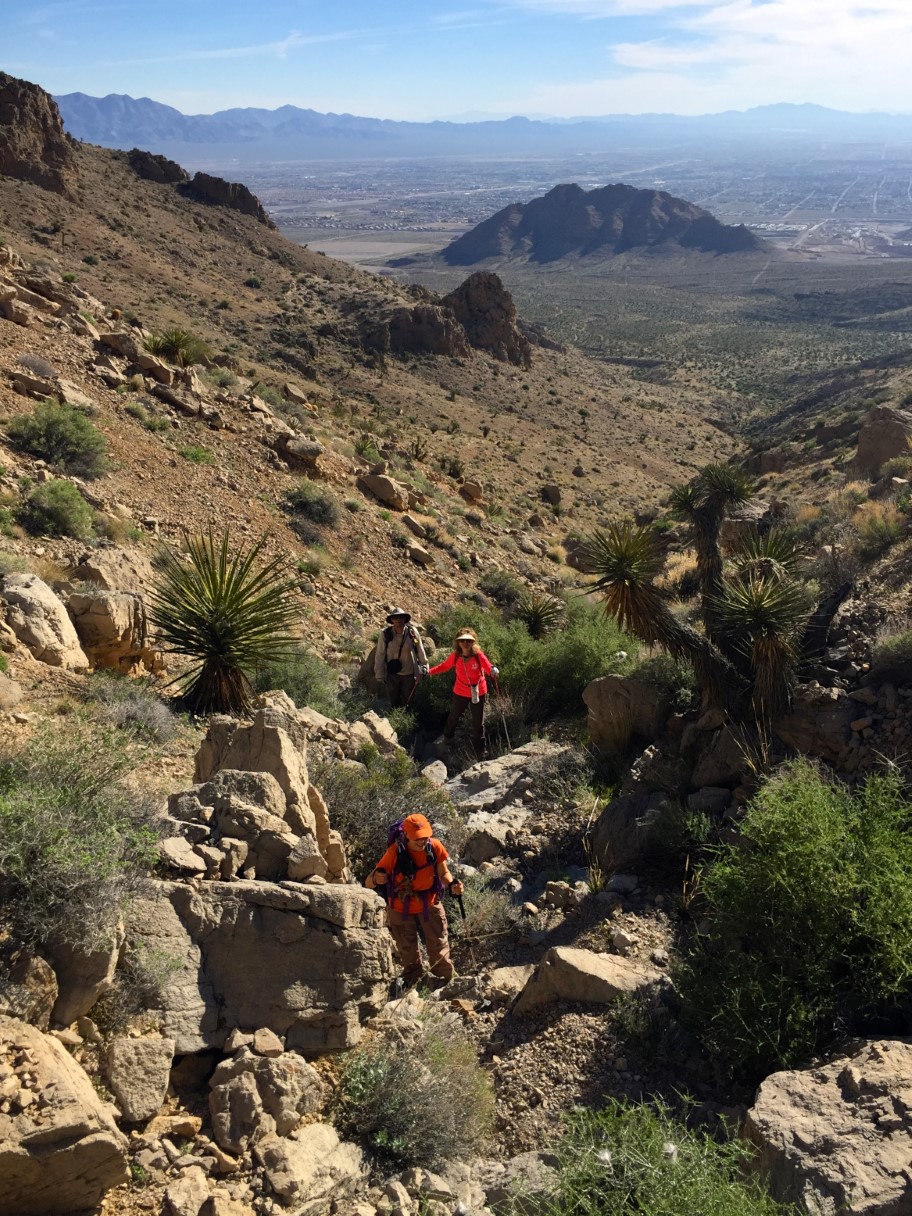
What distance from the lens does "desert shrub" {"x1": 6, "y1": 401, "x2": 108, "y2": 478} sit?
11.9 m

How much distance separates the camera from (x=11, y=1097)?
310 centimetres

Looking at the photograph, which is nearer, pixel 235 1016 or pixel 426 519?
pixel 235 1016

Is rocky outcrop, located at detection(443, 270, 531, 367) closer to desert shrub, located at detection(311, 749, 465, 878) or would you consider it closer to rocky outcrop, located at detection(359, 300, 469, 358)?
rocky outcrop, located at detection(359, 300, 469, 358)

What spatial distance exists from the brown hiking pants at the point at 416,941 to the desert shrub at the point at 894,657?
3.94 metres

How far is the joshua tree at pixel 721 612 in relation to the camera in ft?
23.5

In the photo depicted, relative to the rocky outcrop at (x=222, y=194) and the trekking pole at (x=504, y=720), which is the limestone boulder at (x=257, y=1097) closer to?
the trekking pole at (x=504, y=720)

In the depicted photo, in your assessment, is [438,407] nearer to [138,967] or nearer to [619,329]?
[138,967]

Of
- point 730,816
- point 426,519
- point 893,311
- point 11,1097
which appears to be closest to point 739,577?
point 730,816

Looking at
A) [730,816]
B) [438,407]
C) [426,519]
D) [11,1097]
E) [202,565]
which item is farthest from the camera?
[438,407]

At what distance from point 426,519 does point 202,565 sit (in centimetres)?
971

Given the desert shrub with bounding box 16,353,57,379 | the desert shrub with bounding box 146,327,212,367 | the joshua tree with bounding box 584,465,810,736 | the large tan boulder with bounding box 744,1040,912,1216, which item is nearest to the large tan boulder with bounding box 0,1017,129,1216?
the large tan boulder with bounding box 744,1040,912,1216

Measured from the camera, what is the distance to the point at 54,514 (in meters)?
10.2

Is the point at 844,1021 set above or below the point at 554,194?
below

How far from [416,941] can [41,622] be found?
14.5 ft
